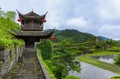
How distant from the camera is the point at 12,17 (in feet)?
153

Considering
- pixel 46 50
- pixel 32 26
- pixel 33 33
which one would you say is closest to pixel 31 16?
pixel 32 26

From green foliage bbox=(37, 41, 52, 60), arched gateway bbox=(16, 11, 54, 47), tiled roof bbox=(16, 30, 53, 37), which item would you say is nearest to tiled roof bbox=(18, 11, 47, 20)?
arched gateway bbox=(16, 11, 54, 47)

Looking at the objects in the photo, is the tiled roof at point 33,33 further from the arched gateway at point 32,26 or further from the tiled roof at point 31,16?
the tiled roof at point 31,16

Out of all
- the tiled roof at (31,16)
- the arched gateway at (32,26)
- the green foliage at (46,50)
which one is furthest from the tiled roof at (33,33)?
the green foliage at (46,50)

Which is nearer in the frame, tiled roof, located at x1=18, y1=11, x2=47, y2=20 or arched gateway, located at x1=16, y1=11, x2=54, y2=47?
arched gateway, located at x1=16, y1=11, x2=54, y2=47

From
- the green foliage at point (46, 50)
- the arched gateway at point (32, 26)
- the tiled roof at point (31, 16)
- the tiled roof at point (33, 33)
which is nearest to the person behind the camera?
the green foliage at point (46, 50)

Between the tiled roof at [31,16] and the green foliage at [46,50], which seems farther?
the tiled roof at [31,16]

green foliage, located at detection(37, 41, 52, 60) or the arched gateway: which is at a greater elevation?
the arched gateway

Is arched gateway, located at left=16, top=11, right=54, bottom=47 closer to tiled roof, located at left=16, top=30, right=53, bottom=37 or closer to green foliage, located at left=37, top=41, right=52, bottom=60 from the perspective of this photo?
tiled roof, located at left=16, top=30, right=53, bottom=37

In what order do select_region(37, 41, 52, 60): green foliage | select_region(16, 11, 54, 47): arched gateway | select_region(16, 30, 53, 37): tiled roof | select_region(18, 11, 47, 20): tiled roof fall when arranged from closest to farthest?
select_region(37, 41, 52, 60): green foliage → select_region(16, 30, 53, 37): tiled roof → select_region(16, 11, 54, 47): arched gateway → select_region(18, 11, 47, 20): tiled roof

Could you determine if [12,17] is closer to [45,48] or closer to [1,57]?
[45,48]

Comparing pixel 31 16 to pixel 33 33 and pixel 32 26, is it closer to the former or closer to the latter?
pixel 32 26

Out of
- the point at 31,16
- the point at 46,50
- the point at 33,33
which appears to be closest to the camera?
the point at 46,50

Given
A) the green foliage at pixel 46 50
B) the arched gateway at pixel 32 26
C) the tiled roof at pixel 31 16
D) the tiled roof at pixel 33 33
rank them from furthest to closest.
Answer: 1. the tiled roof at pixel 31 16
2. the arched gateway at pixel 32 26
3. the tiled roof at pixel 33 33
4. the green foliage at pixel 46 50
